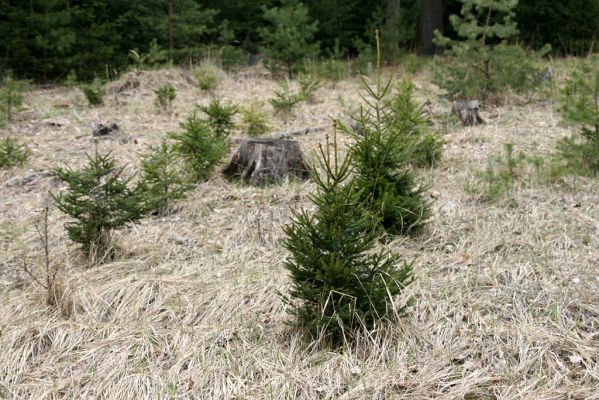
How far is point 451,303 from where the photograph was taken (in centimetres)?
359

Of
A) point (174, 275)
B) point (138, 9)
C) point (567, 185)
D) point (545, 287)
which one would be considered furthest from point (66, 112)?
point (545, 287)

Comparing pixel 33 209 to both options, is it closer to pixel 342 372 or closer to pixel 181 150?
pixel 181 150

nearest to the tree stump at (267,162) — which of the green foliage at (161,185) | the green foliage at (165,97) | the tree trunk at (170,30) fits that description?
the green foliage at (161,185)

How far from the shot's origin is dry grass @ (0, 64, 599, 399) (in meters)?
3.08

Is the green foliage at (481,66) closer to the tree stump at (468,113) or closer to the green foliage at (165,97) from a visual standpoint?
the tree stump at (468,113)

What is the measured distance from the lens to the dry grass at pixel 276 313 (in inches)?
121

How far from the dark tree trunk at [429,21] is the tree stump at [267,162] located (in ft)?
32.9

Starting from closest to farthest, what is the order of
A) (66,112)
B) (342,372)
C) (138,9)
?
(342,372), (66,112), (138,9)

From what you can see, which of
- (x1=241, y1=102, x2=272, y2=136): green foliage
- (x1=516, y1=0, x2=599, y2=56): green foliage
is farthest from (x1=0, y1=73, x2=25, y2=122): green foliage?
(x1=516, y1=0, x2=599, y2=56): green foliage

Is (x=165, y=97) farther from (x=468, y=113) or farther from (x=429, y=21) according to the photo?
(x=429, y=21)

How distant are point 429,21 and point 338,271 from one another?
13.0 metres

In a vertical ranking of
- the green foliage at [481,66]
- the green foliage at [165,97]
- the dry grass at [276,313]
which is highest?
the green foliage at [481,66]

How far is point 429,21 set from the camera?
48.7ft

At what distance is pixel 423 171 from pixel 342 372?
130 inches
